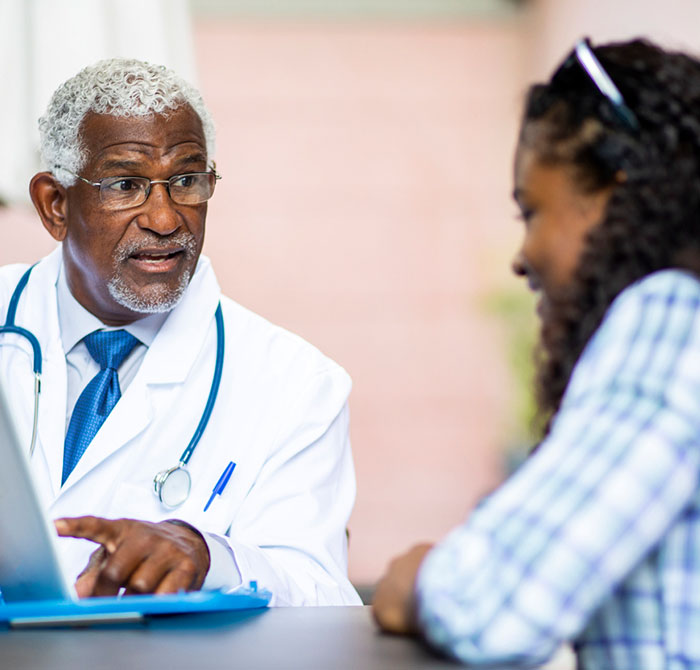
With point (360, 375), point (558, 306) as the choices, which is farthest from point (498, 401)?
point (558, 306)

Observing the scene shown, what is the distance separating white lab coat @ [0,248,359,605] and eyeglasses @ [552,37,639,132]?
2.36ft

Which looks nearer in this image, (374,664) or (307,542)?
(374,664)

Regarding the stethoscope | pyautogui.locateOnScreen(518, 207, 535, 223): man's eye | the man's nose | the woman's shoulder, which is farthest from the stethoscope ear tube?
the woman's shoulder

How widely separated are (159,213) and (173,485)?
0.46 meters

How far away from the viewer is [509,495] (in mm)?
616

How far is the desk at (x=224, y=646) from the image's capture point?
0.68 meters

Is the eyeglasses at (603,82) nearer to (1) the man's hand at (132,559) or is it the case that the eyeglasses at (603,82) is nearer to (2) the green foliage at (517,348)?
(1) the man's hand at (132,559)

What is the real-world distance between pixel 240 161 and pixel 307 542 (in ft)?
11.2

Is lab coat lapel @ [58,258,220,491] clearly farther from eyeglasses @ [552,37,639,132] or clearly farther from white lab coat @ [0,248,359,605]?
eyeglasses @ [552,37,639,132]

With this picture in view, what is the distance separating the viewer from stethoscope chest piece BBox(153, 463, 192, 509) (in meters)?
1.28

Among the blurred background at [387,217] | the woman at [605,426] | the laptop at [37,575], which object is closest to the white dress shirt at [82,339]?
the laptop at [37,575]

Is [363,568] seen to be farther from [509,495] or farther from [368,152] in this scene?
[509,495]

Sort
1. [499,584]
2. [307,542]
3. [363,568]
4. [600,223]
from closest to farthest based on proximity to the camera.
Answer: [499,584], [600,223], [307,542], [363,568]

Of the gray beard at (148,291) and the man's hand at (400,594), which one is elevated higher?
the gray beard at (148,291)
